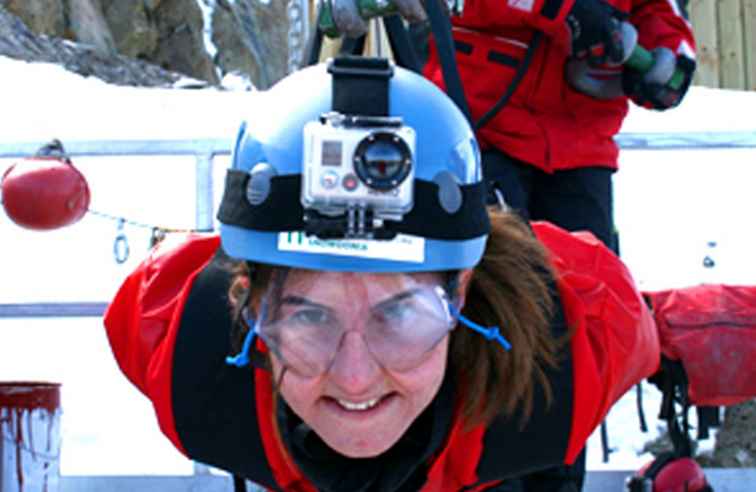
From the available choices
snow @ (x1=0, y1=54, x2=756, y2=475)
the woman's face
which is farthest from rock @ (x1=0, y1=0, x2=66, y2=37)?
the woman's face

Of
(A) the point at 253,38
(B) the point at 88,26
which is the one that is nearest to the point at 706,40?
(B) the point at 88,26

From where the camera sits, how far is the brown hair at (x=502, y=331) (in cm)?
204

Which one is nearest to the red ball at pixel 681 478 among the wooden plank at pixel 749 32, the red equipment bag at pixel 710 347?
the red equipment bag at pixel 710 347

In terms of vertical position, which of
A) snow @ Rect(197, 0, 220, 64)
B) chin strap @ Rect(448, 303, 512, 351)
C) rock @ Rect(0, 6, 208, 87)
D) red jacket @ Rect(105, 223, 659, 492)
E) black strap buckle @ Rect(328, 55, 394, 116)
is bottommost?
red jacket @ Rect(105, 223, 659, 492)

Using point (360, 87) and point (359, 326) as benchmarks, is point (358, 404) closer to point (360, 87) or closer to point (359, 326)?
point (359, 326)

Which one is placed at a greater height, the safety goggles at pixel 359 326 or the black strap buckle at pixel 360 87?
the black strap buckle at pixel 360 87

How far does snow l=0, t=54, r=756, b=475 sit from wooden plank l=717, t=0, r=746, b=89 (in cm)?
60

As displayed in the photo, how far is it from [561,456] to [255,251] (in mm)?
781

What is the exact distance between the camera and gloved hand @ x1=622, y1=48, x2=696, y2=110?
283 cm

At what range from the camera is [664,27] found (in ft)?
9.53

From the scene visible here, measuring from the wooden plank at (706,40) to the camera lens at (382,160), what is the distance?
8.36 meters

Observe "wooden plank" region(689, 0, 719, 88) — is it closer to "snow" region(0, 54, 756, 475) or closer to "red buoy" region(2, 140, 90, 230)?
"snow" region(0, 54, 756, 475)

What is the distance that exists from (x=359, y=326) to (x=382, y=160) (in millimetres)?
261

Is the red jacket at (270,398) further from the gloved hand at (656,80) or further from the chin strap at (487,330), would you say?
the gloved hand at (656,80)
